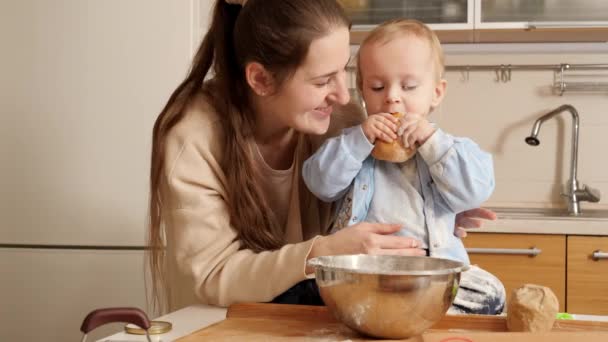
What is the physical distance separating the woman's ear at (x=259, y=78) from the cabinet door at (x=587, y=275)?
4.39ft

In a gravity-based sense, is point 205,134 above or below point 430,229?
above

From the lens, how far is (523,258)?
8.55 ft

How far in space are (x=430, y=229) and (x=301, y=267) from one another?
269 mm

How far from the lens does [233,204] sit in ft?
5.11

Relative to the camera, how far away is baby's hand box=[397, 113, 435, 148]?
4.76 feet

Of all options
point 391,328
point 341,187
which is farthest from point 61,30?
point 391,328

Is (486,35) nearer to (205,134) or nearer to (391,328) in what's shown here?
(205,134)

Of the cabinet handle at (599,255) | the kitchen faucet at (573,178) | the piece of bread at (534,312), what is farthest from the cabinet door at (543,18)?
the piece of bread at (534,312)

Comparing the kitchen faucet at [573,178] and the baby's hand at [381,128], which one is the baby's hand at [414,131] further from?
the kitchen faucet at [573,178]

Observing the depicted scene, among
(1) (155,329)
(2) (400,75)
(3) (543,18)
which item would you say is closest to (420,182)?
(2) (400,75)

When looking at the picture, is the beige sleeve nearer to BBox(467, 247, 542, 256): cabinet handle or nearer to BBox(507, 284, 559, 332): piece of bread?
BBox(507, 284, 559, 332): piece of bread

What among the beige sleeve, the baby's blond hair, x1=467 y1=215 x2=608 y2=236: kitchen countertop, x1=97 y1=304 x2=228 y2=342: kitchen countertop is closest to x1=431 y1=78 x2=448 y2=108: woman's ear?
the baby's blond hair

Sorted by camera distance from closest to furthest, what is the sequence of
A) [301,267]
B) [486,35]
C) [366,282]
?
[366,282] < [301,267] < [486,35]

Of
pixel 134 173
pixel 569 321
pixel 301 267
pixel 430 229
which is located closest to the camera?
pixel 569 321
